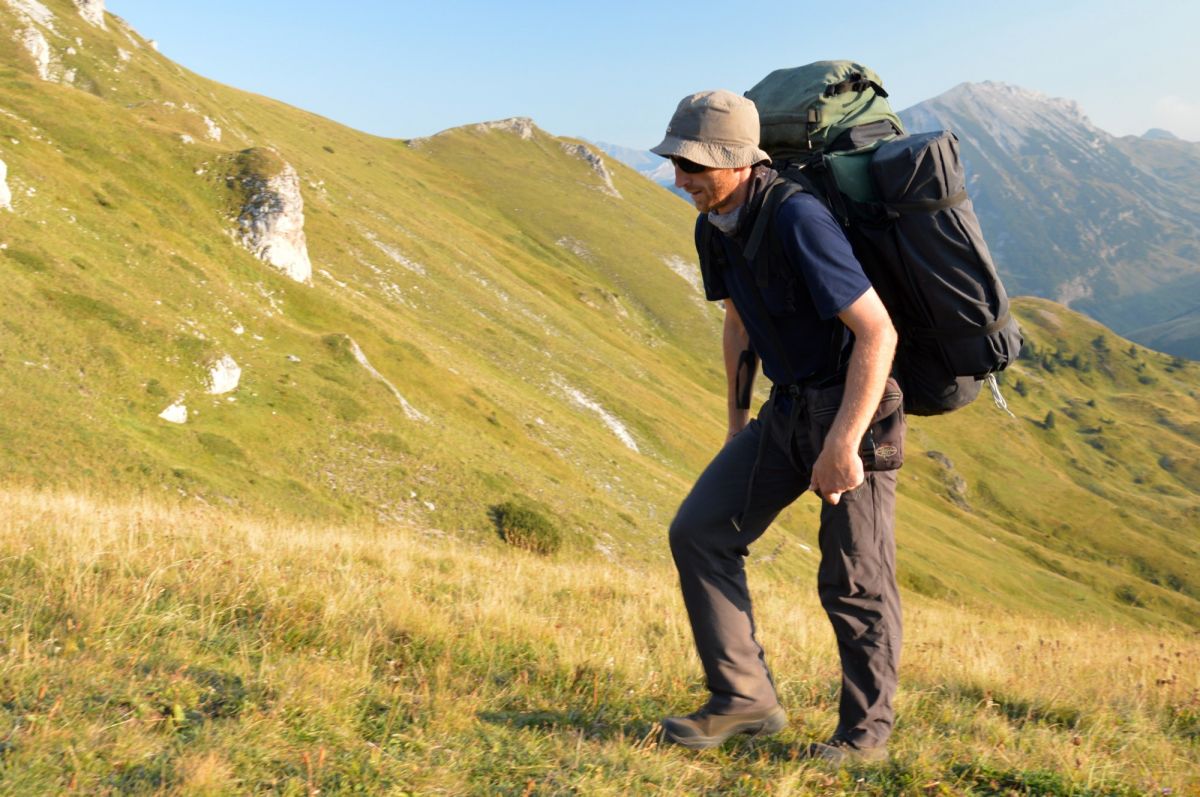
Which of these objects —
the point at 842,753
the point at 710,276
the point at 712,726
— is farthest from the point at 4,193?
the point at 842,753

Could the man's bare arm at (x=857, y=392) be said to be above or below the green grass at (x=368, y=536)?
above

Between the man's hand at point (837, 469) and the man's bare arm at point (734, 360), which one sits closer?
the man's hand at point (837, 469)

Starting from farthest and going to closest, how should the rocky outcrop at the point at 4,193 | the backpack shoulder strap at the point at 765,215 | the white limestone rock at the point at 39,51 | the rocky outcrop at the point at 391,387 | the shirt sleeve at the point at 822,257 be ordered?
1. the white limestone rock at the point at 39,51
2. the rocky outcrop at the point at 391,387
3. the rocky outcrop at the point at 4,193
4. the backpack shoulder strap at the point at 765,215
5. the shirt sleeve at the point at 822,257

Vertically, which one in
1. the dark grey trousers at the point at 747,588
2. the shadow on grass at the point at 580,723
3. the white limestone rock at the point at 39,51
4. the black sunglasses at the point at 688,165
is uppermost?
the white limestone rock at the point at 39,51

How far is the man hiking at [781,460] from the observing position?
4.50m

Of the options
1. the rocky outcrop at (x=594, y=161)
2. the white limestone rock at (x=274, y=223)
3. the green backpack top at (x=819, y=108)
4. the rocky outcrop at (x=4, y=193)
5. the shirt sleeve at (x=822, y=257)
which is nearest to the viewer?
the shirt sleeve at (x=822, y=257)

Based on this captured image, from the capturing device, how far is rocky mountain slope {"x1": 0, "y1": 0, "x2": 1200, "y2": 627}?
28250mm

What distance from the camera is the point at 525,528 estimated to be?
3412 cm

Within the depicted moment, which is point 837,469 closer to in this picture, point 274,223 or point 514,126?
point 274,223

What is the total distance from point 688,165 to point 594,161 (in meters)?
178

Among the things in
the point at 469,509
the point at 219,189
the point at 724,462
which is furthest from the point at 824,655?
the point at 219,189

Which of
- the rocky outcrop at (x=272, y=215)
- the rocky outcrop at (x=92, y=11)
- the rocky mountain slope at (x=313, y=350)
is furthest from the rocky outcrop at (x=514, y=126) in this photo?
the rocky outcrop at (x=272, y=215)

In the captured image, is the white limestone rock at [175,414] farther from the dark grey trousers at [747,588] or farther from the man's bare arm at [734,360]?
the dark grey trousers at [747,588]

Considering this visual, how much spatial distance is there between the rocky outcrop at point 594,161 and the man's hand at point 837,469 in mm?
167052
